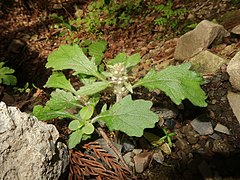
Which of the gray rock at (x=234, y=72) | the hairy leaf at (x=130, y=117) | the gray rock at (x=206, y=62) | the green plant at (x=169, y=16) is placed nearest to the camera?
the hairy leaf at (x=130, y=117)

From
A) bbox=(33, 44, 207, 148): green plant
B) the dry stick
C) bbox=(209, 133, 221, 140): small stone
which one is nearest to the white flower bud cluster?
bbox=(33, 44, 207, 148): green plant

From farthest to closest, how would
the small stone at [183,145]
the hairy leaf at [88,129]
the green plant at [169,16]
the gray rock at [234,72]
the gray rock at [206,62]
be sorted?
the green plant at [169,16] < the gray rock at [206,62] < the gray rock at [234,72] < the small stone at [183,145] < the hairy leaf at [88,129]

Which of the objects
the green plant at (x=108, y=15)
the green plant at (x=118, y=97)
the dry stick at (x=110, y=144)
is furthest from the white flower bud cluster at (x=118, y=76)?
the green plant at (x=108, y=15)

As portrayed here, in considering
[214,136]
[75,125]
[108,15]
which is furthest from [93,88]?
[108,15]

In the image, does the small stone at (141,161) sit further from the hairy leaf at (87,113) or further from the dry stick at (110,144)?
the hairy leaf at (87,113)

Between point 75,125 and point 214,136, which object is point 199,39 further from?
point 75,125

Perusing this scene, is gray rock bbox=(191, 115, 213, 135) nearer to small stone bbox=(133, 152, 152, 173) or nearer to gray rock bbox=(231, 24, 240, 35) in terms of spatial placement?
small stone bbox=(133, 152, 152, 173)
